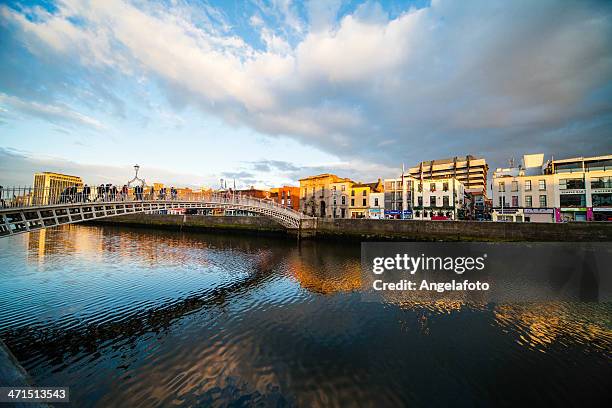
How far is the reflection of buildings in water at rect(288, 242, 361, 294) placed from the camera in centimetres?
1625

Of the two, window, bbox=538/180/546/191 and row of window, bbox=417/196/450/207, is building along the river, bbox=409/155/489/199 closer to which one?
row of window, bbox=417/196/450/207

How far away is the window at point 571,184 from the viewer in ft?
126

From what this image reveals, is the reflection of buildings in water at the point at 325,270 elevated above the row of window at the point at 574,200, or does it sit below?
below

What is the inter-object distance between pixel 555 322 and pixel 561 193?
40508mm

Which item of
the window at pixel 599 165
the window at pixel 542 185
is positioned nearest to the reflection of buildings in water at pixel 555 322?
the window at pixel 542 185

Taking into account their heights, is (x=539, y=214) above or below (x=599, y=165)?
below

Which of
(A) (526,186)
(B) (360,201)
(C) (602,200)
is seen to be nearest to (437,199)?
(A) (526,186)

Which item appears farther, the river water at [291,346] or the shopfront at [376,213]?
the shopfront at [376,213]

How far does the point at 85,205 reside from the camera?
640 inches

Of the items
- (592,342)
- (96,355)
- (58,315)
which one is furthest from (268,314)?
(592,342)

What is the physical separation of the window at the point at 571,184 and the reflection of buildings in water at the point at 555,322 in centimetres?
3664

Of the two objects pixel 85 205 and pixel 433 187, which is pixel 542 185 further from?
pixel 85 205

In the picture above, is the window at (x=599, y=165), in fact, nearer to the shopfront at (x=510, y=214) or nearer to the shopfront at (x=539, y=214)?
the shopfront at (x=539, y=214)

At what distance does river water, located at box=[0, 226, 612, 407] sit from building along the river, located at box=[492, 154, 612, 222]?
1331 inches
